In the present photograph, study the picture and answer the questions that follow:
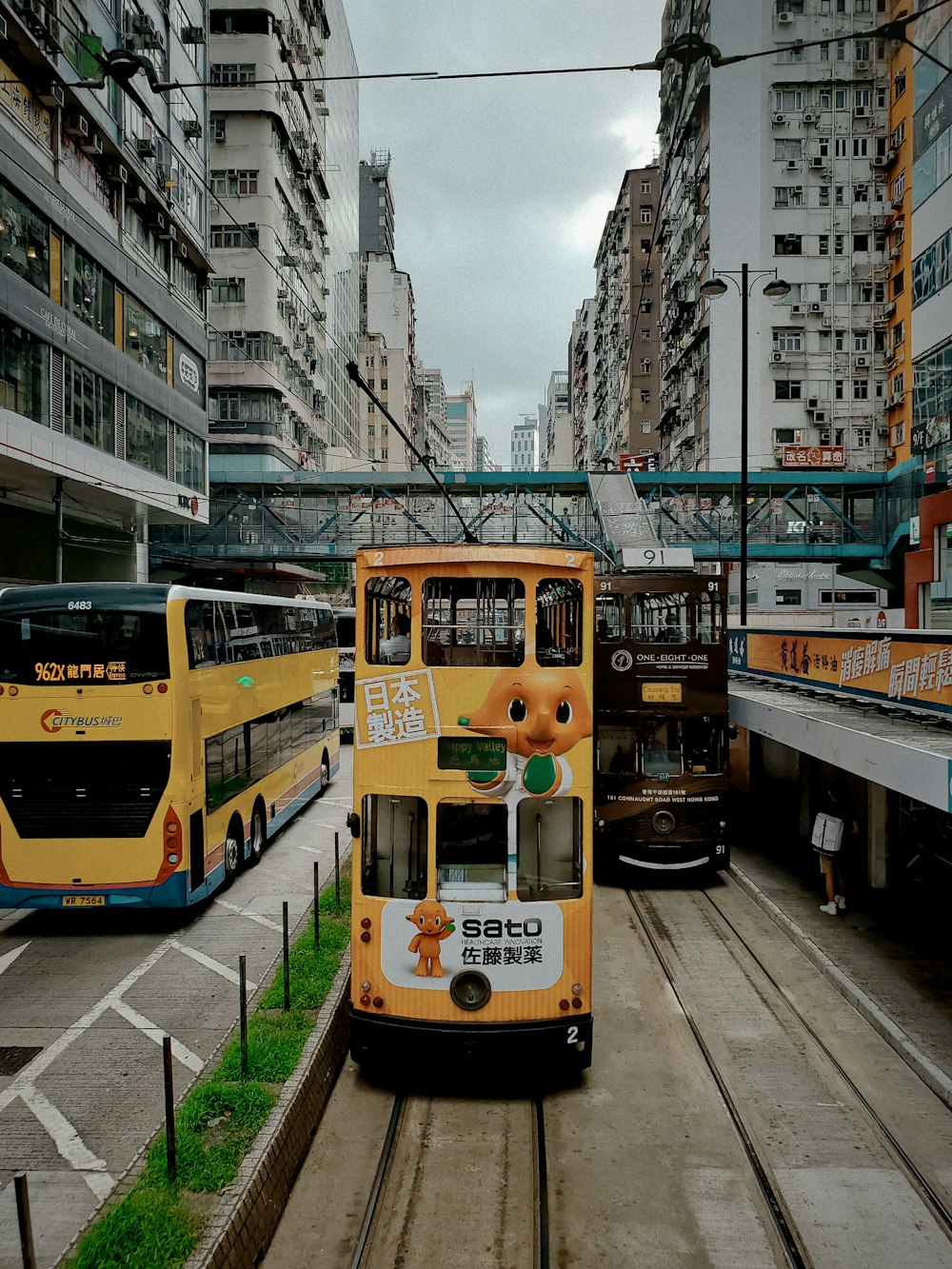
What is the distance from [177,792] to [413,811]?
4.12m

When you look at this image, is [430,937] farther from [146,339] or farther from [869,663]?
[146,339]

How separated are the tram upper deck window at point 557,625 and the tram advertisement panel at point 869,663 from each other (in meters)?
3.81

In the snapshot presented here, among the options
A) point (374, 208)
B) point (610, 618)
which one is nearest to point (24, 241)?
point (610, 618)

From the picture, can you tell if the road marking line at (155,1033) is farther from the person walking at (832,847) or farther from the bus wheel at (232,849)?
the person walking at (832,847)

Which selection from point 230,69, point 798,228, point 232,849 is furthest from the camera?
point 230,69

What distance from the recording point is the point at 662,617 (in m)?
12.7

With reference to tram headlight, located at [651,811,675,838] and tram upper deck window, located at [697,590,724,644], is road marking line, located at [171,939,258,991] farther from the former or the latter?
tram upper deck window, located at [697,590,724,644]

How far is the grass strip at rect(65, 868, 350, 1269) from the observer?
4.49 meters

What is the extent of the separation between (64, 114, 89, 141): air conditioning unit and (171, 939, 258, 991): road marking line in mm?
18509

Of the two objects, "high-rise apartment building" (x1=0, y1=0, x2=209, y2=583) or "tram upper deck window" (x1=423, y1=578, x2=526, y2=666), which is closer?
"tram upper deck window" (x1=423, y1=578, x2=526, y2=666)

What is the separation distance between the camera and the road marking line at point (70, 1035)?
6.68 metres

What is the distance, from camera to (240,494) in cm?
3719

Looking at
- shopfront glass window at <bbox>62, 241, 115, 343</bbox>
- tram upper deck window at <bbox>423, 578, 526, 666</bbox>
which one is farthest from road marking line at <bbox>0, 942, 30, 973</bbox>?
shopfront glass window at <bbox>62, 241, 115, 343</bbox>

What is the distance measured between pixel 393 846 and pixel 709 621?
279 inches
